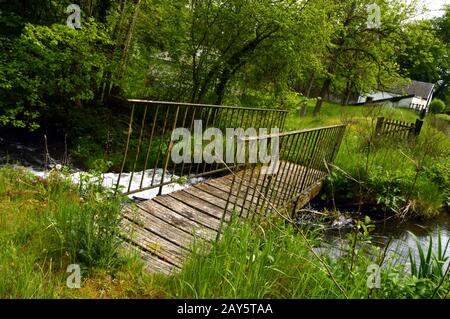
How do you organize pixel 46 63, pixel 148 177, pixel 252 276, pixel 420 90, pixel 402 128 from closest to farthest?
pixel 252 276
pixel 148 177
pixel 46 63
pixel 402 128
pixel 420 90

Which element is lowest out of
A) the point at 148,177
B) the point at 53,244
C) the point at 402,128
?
the point at 148,177

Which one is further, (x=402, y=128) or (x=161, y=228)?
(x=402, y=128)

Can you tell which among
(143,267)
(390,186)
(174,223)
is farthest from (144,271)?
(390,186)

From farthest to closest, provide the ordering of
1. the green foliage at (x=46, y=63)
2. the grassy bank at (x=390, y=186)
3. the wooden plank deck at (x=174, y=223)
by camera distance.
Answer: the grassy bank at (x=390, y=186)
the green foliage at (x=46, y=63)
the wooden plank deck at (x=174, y=223)

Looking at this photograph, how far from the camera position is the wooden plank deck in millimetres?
2779

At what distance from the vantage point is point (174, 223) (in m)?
3.53

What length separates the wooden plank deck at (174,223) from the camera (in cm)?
278

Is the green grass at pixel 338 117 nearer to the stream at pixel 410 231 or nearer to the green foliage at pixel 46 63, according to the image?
the stream at pixel 410 231

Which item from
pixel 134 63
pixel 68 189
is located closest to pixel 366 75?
pixel 134 63

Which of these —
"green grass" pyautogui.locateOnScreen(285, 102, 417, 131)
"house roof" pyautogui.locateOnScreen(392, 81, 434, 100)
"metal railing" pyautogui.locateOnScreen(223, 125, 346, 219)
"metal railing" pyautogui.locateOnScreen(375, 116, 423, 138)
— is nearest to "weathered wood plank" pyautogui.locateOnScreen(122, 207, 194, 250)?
"metal railing" pyautogui.locateOnScreen(223, 125, 346, 219)

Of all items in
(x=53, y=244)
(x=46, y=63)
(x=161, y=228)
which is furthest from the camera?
(x=46, y=63)

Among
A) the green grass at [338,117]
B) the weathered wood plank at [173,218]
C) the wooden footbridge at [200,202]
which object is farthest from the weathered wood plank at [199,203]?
the green grass at [338,117]

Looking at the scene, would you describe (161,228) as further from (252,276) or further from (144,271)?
(252,276)
